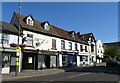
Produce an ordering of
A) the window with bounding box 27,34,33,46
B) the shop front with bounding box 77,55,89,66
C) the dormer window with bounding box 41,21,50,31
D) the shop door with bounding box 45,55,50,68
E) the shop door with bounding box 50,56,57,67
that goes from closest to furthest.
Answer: the window with bounding box 27,34,33,46 < the shop door with bounding box 45,55,50,68 < the shop door with bounding box 50,56,57,67 < the dormer window with bounding box 41,21,50,31 < the shop front with bounding box 77,55,89,66

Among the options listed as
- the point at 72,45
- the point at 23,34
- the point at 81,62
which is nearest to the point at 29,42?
the point at 23,34

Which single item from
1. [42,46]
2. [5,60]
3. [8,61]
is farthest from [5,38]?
[42,46]

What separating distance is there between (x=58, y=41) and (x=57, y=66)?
4.41 metres

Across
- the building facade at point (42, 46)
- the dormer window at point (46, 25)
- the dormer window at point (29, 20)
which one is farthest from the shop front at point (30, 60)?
the dormer window at point (46, 25)

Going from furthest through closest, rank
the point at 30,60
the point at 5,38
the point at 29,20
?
the point at 29,20 < the point at 30,60 < the point at 5,38

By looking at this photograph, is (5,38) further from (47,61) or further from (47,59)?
(47,61)

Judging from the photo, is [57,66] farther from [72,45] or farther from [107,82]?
[107,82]

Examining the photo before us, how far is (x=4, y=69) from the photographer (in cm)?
2606

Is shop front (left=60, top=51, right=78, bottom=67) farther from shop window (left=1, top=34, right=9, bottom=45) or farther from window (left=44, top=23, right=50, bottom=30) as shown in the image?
shop window (left=1, top=34, right=9, bottom=45)

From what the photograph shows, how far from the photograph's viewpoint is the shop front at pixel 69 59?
40.5 m

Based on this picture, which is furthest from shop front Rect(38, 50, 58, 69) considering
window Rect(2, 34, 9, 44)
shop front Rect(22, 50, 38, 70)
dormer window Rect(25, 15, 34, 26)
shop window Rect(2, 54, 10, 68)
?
window Rect(2, 34, 9, 44)

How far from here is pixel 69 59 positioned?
4297 cm

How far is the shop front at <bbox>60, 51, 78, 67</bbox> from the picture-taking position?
40475mm

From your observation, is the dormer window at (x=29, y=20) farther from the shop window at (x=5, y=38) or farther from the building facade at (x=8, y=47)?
the shop window at (x=5, y=38)
